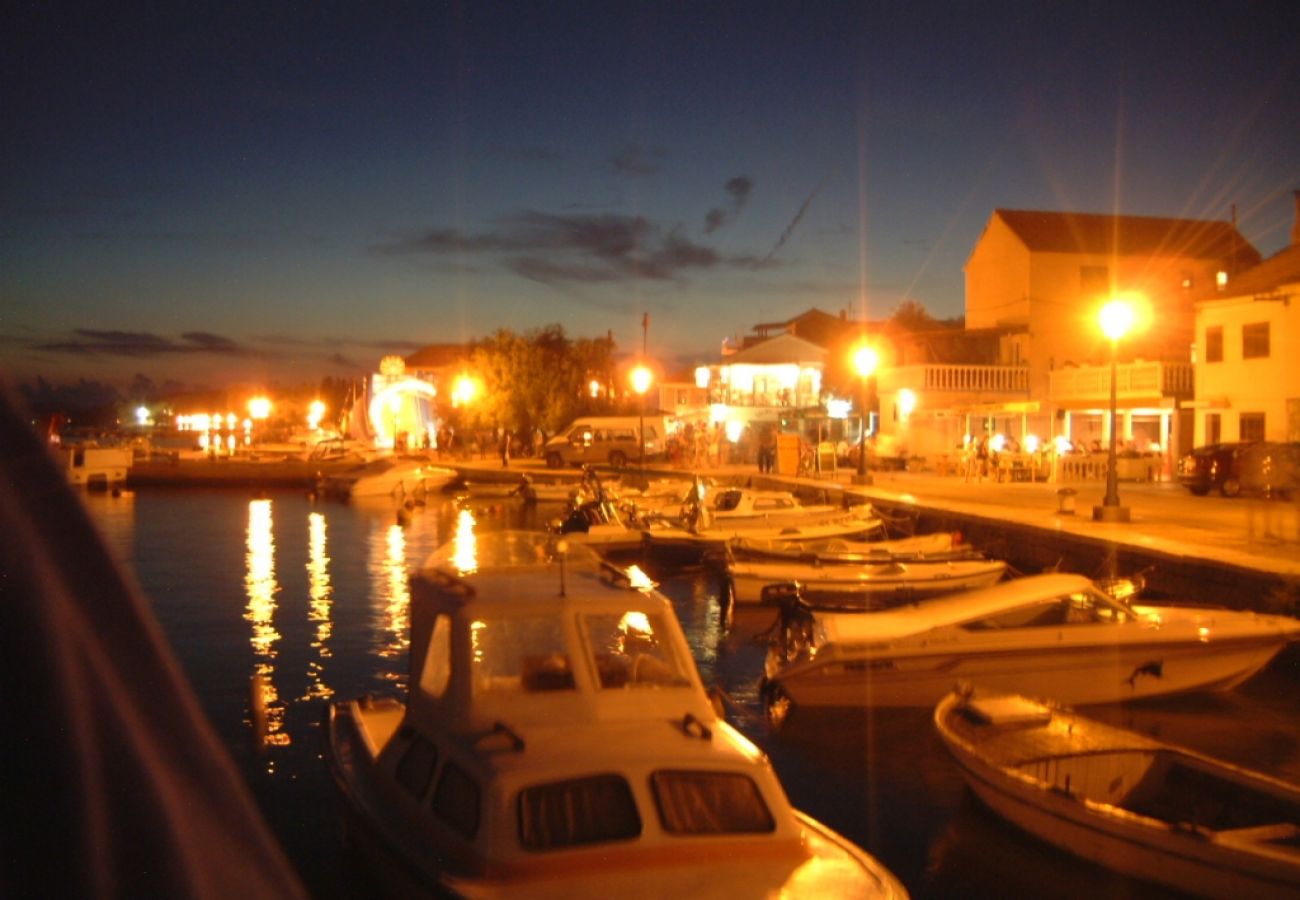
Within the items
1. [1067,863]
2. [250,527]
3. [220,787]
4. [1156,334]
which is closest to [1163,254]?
[1156,334]

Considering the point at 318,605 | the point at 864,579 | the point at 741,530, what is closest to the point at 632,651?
the point at 864,579

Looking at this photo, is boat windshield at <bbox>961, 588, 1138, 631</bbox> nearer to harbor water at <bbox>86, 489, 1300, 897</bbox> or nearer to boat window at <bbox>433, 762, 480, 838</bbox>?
harbor water at <bbox>86, 489, 1300, 897</bbox>

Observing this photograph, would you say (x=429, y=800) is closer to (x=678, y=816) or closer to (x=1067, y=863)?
(x=678, y=816)

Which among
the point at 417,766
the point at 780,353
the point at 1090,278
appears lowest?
the point at 417,766

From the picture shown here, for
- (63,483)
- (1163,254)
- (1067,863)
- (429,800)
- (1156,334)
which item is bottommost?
(1067,863)

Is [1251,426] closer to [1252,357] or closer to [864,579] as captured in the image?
[1252,357]

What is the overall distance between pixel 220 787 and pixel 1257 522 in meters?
27.7

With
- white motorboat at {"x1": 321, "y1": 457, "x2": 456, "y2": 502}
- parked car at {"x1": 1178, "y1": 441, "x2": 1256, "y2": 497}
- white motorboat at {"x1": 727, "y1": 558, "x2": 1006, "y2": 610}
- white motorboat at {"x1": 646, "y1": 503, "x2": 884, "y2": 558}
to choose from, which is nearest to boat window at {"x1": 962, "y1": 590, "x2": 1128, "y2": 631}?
white motorboat at {"x1": 727, "y1": 558, "x2": 1006, "y2": 610}

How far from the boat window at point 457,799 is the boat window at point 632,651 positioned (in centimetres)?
109

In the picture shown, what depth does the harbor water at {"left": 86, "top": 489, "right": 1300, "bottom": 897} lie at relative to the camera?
1043cm

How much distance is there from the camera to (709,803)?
6.61 m

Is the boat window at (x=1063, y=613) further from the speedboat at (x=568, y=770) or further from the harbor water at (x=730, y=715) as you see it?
the speedboat at (x=568, y=770)

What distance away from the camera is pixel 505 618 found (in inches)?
302

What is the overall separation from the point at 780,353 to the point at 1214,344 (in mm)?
23323
